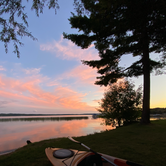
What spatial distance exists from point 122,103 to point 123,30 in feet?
34.4

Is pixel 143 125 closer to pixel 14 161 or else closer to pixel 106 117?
pixel 106 117

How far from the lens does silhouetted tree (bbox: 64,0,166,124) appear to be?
450cm

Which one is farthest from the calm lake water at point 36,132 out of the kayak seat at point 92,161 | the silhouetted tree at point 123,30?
the silhouetted tree at point 123,30

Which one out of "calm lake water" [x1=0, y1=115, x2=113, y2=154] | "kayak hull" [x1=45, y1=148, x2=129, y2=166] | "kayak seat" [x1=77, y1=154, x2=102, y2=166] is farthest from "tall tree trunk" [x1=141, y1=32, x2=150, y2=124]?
"kayak seat" [x1=77, y1=154, x2=102, y2=166]

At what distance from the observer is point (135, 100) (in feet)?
47.8

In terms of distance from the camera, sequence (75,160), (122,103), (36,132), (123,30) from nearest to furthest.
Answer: (75,160) < (123,30) < (122,103) < (36,132)

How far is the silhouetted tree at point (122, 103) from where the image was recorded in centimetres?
1423

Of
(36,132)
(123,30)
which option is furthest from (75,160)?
(36,132)

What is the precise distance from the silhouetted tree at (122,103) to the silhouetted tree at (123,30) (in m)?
2.87

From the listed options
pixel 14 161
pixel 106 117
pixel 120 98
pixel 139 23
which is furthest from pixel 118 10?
pixel 106 117

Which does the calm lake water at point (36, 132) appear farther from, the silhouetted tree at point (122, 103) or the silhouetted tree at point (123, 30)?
the silhouetted tree at point (123, 30)

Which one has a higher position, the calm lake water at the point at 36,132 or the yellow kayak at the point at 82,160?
the yellow kayak at the point at 82,160

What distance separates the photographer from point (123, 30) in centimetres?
605

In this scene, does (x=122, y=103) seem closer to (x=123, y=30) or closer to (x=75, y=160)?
(x=123, y=30)
